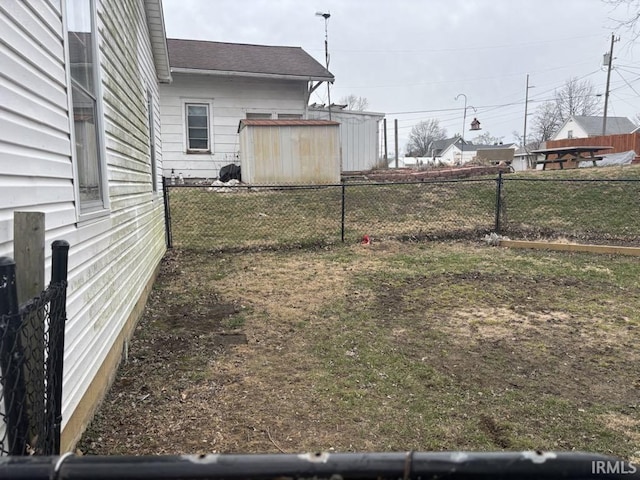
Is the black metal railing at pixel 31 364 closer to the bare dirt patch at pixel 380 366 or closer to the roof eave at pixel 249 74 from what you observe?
the bare dirt patch at pixel 380 366

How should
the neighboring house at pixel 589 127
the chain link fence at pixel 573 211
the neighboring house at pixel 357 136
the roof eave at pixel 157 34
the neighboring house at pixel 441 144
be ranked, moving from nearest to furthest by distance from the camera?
the roof eave at pixel 157 34 < the chain link fence at pixel 573 211 < the neighboring house at pixel 357 136 < the neighboring house at pixel 589 127 < the neighboring house at pixel 441 144

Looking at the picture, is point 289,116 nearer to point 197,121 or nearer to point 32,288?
point 197,121

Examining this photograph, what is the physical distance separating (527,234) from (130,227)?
8077mm

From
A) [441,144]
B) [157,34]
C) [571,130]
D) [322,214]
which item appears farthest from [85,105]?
[441,144]

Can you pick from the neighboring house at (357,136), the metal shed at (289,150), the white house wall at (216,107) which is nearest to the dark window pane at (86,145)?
the metal shed at (289,150)

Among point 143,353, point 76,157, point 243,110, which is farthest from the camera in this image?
point 243,110

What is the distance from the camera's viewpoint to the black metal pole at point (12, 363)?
1.31 meters

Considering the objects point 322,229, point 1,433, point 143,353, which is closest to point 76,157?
point 1,433

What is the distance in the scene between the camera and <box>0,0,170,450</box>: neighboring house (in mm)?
1926

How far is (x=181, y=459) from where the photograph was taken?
86cm

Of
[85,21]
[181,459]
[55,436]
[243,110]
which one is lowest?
[55,436]

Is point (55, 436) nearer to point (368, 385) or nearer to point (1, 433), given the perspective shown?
point (1, 433)

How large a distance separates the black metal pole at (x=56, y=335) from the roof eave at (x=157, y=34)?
591cm

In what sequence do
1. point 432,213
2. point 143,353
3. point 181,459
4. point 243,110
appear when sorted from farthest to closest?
1. point 243,110
2. point 432,213
3. point 143,353
4. point 181,459
